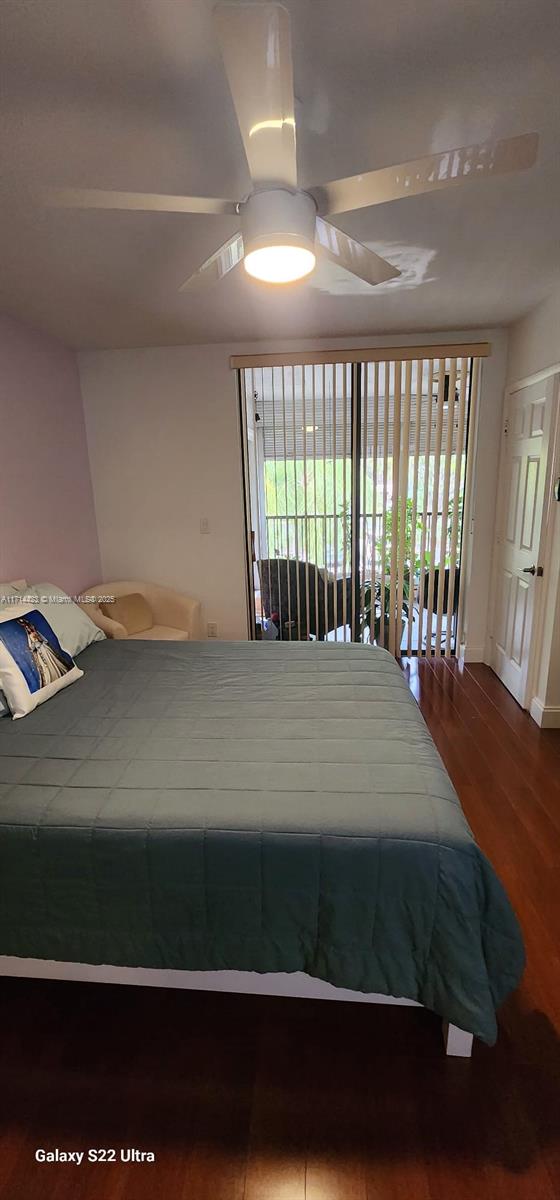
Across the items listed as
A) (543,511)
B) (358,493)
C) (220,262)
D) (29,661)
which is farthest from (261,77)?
(358,493)

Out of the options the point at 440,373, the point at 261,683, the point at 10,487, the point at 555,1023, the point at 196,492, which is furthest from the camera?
the point at 196,492

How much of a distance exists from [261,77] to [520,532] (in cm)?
287

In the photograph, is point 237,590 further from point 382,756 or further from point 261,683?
point 382,756

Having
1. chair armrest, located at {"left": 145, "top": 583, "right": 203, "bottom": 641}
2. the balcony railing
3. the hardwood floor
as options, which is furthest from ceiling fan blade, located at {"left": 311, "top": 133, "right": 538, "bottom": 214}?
chair armrest, located at {"left": 145, "top": 583, "right": 203, "bottom": 641}

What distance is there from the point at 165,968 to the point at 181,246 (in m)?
2.44

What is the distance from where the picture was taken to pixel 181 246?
2006 millimetres

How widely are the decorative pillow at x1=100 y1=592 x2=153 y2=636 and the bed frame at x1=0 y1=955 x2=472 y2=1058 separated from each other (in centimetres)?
220

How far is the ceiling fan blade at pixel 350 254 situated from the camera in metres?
1.45

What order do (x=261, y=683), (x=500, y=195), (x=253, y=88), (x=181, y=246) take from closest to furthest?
(x=253, y=88) → (x=500, y=195) → (x=181, y=246) → (x=261, y=683)

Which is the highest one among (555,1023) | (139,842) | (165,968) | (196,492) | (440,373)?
(440,373)

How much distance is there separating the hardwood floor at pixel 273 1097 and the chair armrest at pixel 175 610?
229 centimetres

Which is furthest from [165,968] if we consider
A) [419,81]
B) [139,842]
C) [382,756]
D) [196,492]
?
[196,492]

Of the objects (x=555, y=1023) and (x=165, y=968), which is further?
(x=555, y=1023)

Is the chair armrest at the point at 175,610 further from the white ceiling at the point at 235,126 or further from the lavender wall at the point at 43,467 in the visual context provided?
the white ceiling at the point at 235,126
